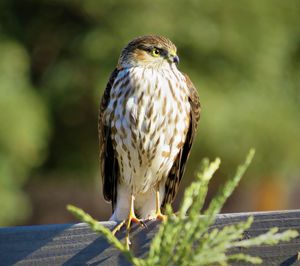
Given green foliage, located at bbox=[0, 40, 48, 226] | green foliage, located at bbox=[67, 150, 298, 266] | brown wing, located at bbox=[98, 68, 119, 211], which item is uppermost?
green foliage, located at bbox=[67, 150, 298, 266]

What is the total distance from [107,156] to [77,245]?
6.58 ft

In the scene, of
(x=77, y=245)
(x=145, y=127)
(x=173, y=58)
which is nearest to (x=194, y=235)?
(x=77, y=245)

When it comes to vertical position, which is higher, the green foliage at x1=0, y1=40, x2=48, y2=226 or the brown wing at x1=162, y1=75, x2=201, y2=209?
the brown wing at x1=162, y1=75, x2=201, y2=209

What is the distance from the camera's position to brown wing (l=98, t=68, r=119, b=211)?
4305 millimetres

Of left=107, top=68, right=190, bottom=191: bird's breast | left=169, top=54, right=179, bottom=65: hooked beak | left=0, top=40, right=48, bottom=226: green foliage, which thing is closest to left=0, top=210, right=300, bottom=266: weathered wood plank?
left=107, top=68, right=190, bottom=191: bird's breast

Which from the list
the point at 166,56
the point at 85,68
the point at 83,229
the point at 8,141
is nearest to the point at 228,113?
the point at 85,68

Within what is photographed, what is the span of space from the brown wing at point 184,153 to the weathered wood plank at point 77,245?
6.09 ft

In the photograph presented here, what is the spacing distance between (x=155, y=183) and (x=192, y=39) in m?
5.42

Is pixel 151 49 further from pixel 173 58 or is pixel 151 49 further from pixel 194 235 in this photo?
pixel 194 235

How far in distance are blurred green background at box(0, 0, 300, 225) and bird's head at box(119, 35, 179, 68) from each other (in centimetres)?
459

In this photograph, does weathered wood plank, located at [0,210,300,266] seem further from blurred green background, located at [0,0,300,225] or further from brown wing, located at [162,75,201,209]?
blurred green background, located at [0,0,300,225]

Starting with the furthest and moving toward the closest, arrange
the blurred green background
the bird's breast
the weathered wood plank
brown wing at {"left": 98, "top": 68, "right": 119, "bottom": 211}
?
the blurred green background
brown wing at {"left": 98, "top": 68, "right": 119, "bottom": 211}
the bird's breast
the weathered wood plank

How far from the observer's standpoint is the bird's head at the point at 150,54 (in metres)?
4.55

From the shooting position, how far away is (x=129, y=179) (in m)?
4.46
